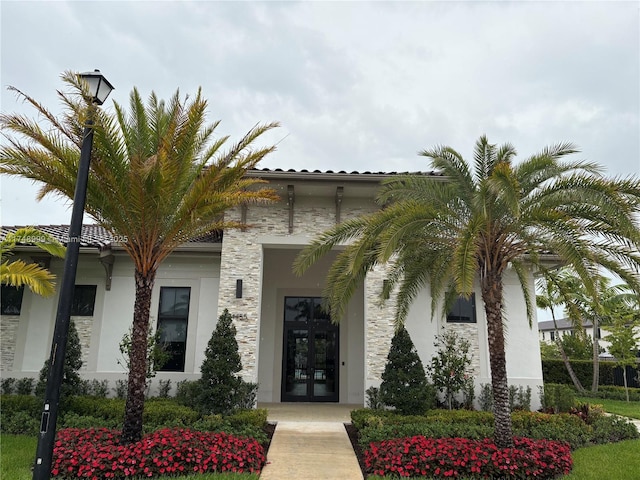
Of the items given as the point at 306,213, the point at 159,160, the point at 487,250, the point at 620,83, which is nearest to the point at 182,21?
the point at 159,160

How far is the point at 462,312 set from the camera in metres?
13.6

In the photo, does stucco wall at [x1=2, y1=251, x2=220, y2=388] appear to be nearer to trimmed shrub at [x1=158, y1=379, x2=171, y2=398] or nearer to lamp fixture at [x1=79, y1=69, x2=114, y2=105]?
trimmed shrub at [x1=158, y1=379, x2=171, y2=398]

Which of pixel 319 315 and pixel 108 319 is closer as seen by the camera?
pixel 108 319

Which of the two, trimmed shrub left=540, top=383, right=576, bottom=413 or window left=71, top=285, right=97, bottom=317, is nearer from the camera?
trimmed shrub left=540, top=383, right=576, bottom=413

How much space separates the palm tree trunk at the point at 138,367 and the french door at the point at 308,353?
801 centimetres

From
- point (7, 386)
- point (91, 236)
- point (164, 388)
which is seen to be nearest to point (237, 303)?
point (164, 388)

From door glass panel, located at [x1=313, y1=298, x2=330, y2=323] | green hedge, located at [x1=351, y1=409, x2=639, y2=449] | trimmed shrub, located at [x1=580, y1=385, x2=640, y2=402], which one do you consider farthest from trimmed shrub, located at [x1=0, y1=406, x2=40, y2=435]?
trimmed shrub, located at [x1=580, y1=385, x2=640, y2=402]

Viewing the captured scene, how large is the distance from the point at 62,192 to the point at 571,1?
12.0 meters

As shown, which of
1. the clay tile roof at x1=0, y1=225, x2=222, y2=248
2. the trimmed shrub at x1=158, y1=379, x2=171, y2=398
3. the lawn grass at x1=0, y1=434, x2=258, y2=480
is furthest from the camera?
the clay tile roof at x1=0, y1=225, x2=222, y2=248

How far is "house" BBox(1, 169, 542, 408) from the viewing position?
1214 cm

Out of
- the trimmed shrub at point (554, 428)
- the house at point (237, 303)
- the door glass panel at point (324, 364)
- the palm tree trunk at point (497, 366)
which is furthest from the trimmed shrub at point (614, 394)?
the palm tree trunk at point (497, 366)

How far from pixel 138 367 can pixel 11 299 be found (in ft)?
28.3

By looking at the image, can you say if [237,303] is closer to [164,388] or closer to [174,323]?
[174,323]

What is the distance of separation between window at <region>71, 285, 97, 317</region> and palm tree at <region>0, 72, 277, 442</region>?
613cm
